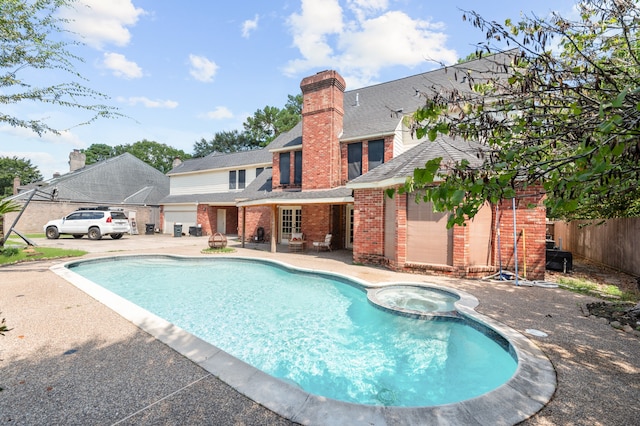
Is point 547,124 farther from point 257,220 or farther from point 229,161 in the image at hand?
point 229,161

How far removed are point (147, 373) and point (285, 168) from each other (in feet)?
48.5

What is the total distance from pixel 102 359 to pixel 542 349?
18.2ft

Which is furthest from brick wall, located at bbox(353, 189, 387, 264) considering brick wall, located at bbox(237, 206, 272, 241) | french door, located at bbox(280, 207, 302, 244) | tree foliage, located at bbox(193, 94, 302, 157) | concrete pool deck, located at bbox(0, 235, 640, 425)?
tree foliage, located at bbox(193, 94, 302, 157)

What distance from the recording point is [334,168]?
48.5 feet

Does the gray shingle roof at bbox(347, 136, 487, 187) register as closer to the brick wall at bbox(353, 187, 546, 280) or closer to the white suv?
the brick wall at bbox(353, 187, 546, 280)

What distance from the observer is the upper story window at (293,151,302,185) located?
1644cm

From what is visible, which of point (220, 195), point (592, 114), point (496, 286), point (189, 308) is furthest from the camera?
point (220, 195)

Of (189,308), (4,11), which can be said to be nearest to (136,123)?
(4,11)

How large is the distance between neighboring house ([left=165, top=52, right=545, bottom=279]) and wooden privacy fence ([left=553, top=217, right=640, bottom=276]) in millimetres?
3422

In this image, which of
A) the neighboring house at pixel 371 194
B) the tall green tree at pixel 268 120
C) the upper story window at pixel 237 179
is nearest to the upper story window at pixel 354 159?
the neighboring house at pixel 371 194

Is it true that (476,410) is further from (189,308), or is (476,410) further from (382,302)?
(189,308)

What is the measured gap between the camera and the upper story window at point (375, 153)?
14199mm

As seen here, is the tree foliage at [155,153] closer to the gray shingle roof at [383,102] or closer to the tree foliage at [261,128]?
the tree foliage at [261,128]

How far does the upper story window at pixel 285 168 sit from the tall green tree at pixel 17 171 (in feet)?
168
